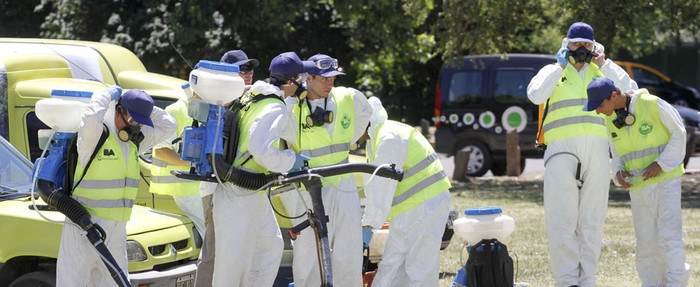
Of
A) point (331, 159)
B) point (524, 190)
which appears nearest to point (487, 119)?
point (524, 190)

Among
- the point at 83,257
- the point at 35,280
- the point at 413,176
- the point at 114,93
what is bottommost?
the point at 35,280

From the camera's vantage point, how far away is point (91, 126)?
6.46 metres

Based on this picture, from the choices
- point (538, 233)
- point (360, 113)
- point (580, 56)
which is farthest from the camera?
point (538, 233)

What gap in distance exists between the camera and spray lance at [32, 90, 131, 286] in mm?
6367

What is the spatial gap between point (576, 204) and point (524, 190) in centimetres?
939

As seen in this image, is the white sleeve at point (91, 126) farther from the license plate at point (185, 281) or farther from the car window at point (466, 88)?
the car window at point (466, 88)

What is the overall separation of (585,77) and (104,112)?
3.93 metres

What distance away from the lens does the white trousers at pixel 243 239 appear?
6559 mm

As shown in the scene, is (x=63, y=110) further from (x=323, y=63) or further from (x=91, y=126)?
(x=323, y=63)

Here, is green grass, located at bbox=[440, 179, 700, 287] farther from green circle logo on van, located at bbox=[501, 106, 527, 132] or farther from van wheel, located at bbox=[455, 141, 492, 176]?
green circle logo on van, located at bbox=[501, 106, 527, 132]

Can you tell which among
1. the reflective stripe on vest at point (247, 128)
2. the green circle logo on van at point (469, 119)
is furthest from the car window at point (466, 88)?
the reflective stripe on vest at point (247, 128)

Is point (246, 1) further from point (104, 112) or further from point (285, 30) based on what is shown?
point (104, 112)

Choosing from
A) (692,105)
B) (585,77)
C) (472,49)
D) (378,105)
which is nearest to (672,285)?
(585,77)

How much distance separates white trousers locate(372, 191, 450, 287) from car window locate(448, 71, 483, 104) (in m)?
12.3
